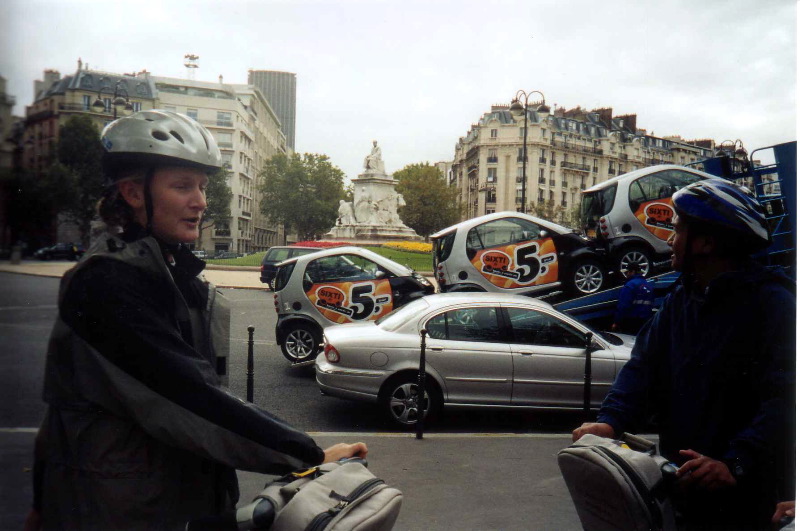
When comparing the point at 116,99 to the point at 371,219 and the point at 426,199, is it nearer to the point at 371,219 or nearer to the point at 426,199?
the point at 426,199

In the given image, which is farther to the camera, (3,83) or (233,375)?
(233,375)

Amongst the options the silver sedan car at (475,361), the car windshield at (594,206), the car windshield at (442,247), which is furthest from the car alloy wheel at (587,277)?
the silver sedan car at (475,361)

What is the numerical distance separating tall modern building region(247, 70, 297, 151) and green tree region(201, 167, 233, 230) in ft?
1.56

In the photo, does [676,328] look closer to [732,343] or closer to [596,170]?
[732,343]

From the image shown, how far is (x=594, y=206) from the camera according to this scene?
29.8ft

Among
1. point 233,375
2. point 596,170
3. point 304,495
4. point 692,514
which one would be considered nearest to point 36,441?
point 304,495

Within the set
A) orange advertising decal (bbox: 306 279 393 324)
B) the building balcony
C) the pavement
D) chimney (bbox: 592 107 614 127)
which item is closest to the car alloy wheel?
the building balcony

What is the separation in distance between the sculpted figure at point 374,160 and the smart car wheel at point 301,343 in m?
4.06

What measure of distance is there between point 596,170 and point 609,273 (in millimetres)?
1606

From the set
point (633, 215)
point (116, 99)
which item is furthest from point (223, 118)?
point (633, 215)

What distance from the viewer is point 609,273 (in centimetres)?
930

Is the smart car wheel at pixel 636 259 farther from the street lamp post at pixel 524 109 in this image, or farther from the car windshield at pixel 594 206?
the street lamp post at pixel 524 109

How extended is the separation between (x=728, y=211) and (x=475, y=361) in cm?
445

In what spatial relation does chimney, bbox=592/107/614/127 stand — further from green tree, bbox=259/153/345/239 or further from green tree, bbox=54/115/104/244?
green tree, bbox=54/115/104/244
